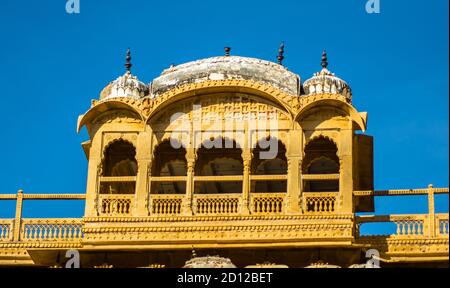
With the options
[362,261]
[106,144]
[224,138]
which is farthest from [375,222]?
[106,144]

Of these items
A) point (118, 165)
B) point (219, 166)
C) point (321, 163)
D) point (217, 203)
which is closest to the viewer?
point (217, 203)

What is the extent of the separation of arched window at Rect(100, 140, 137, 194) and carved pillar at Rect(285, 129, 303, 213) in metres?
3.34

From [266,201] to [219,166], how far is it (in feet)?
A: 12.5

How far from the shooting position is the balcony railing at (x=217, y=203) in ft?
115

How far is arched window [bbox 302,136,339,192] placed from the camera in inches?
1439

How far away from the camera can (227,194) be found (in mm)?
35156

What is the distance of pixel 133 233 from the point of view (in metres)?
34.7

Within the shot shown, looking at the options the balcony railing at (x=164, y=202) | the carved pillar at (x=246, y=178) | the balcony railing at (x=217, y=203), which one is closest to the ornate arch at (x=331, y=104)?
the carved pillar at (x=246, y=178)

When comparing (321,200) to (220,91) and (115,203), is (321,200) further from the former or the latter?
(115,203)

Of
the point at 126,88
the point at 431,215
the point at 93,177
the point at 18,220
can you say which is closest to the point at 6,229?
the point at 18,220

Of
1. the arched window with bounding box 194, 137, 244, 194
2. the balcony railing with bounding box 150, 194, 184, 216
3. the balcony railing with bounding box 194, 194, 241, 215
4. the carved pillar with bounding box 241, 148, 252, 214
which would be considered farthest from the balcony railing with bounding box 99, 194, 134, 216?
the carved pillar with bounding box 241, 148, 252, 214

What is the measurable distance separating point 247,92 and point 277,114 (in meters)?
0.75

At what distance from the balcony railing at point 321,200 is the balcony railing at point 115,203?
11.3 ft

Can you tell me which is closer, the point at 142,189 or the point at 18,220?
the point at 142,189
